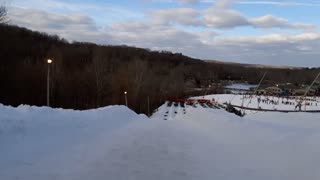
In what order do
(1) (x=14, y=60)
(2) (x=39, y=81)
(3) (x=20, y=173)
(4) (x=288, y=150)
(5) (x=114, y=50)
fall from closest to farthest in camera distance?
1. (3) (x=20, y=173)
2. (4) (x=288, y=150)
3. (2) (x=39, y=81)
4. (1) (x=14, y=60)
5. (5) (x=114, y=50)

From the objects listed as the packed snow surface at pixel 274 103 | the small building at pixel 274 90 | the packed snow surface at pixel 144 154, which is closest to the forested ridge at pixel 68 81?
the packed snow surface at pixel 274 103

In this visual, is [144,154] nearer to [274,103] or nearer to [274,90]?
[274,103]

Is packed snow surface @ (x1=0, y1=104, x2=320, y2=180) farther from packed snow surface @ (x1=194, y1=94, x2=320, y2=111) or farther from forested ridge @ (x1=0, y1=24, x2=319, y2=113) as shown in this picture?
packed snow surface @ (x1=194, y1=94, x2=320, y2=111)

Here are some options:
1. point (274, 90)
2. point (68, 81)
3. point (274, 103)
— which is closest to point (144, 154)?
point (68, 81)

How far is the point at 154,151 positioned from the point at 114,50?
501 feet

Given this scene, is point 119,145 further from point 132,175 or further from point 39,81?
point 39,81

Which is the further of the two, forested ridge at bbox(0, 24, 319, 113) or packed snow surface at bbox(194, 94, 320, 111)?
packed snow surface at bbox(194, 94, 320, 111)

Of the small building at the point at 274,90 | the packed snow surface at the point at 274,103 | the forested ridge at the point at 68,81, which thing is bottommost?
the packed snow surface at the point at 274,103

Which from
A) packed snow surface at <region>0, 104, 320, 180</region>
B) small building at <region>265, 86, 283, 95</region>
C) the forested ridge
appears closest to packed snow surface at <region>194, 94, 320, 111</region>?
small building at <region>265, 86, 283, 95</region>

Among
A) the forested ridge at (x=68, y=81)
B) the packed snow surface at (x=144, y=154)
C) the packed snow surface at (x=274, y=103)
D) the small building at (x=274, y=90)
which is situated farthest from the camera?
the small building at (x=274, y=90)

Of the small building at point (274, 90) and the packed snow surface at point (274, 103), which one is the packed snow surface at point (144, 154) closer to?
the packed snow surface at point (274, 103)

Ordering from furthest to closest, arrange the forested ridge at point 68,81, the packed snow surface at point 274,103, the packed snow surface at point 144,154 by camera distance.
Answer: the packed snow surface at point 274,103
the forested ridge at point 68,81
the packed snow surface at point 144,154

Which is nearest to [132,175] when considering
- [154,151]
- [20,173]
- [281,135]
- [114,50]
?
[20,173]

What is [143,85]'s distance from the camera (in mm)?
101875
